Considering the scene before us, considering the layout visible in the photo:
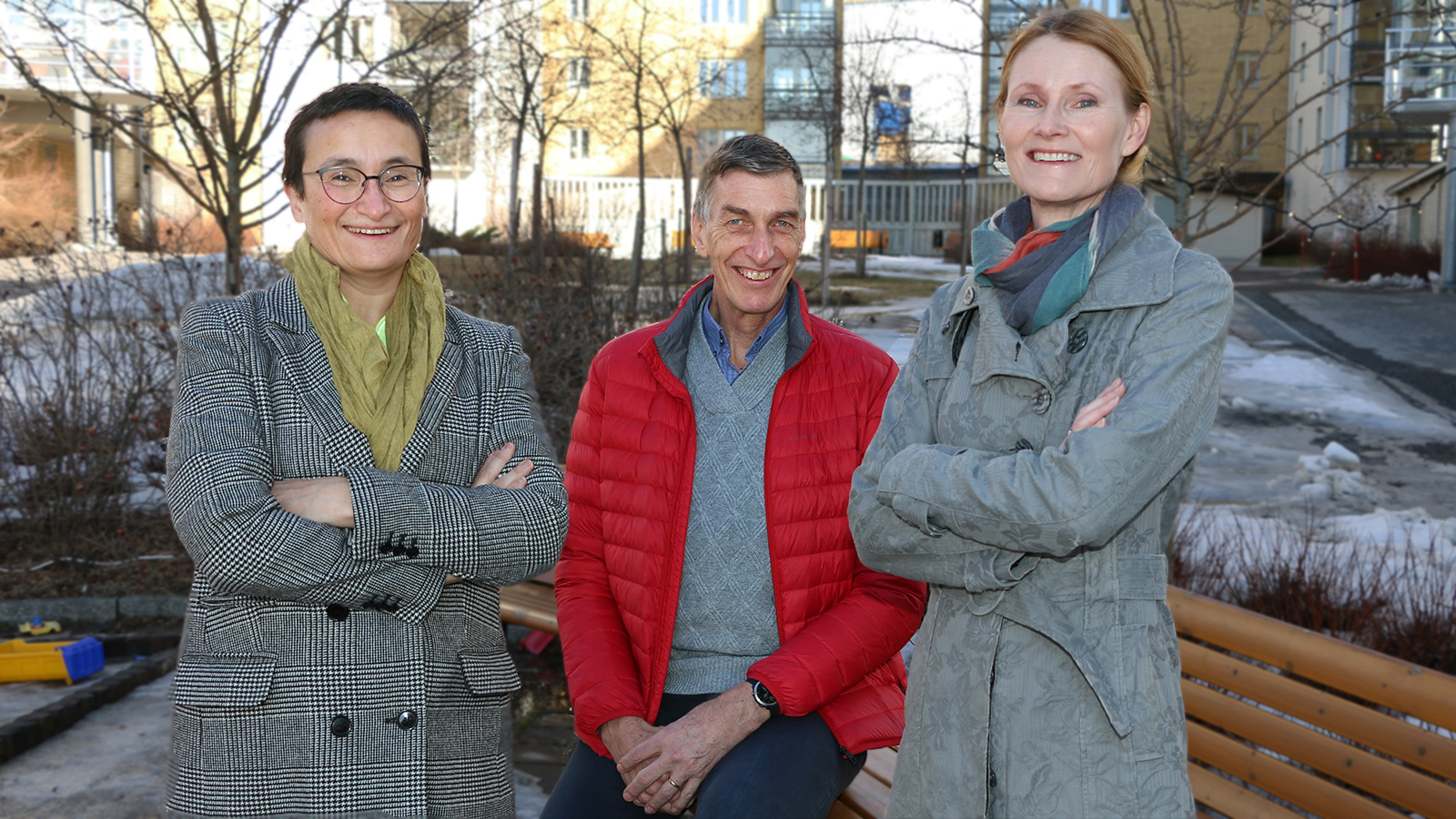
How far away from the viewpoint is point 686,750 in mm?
2531

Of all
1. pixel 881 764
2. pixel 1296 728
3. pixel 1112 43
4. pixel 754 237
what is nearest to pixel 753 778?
pixel 881 764

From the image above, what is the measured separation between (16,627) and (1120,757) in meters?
6.07

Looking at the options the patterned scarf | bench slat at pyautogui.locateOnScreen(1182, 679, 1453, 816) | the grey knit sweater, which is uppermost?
the patterned scarf

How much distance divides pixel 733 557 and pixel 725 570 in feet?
0.12

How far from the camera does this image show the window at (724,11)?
1439 inches

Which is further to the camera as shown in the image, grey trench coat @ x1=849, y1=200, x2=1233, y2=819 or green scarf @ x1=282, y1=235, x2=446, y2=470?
green scarf @ x1=282, y1=235, x2=446, y2=470

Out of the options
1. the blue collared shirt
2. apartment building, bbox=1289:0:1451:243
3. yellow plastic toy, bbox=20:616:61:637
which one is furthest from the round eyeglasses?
apartment building, bbox=1289:0:1451:243

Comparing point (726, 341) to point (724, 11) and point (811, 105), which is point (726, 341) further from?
point (724, 11)

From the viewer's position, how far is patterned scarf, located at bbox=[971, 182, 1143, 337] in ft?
6.64

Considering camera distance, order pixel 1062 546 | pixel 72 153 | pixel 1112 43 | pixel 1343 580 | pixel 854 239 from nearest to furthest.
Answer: pixel 1062 546
pixel 1112 43
pixel 1343 580
pixel 854 239
pixel 72 153

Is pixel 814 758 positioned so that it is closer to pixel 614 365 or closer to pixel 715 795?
pixel 715 795

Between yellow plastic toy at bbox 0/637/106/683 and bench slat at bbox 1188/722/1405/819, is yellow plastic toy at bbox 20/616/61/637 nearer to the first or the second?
yellow plastic toy at bbox 0/637/106/683

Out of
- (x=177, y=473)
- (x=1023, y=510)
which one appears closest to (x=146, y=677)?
(x=177, y=473)

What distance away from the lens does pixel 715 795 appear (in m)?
2.46
